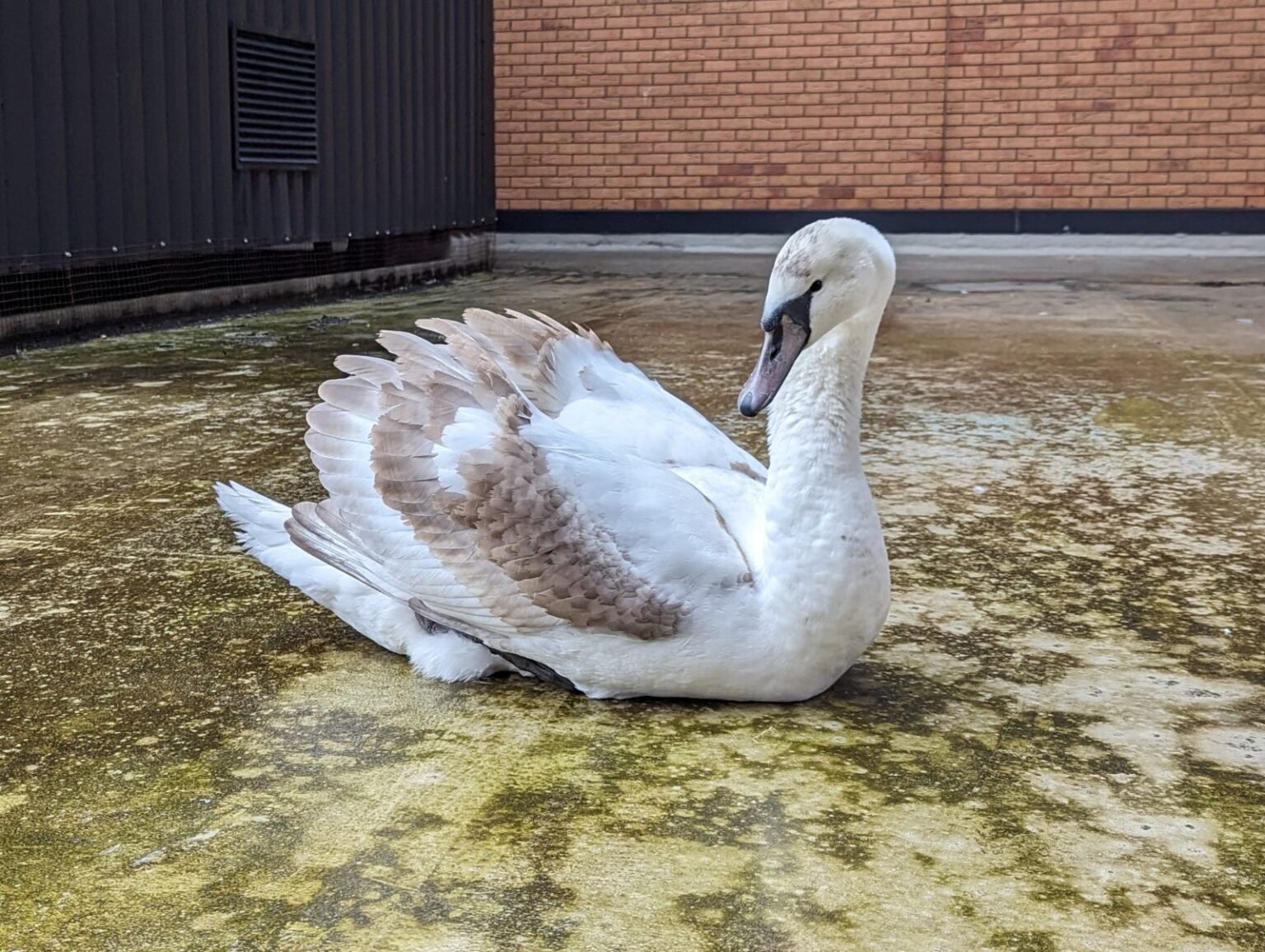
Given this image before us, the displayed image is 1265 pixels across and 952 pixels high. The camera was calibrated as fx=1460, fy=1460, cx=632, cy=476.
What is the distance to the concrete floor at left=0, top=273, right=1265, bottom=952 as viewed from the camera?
6.55 ft

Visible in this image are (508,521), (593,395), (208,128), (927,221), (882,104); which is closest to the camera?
(508,521)

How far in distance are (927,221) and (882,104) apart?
3.88 ft

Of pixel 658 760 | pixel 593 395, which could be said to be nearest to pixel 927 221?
pixel 593 395

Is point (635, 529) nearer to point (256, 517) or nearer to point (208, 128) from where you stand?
point (256, 517)

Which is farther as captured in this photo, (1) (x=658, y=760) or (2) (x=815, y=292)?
(2) (x=815, y=292)

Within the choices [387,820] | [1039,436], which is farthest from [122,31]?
[387,820]

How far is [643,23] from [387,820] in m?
12.9

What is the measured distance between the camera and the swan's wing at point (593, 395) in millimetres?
3041

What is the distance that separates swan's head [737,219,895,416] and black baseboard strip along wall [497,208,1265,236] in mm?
10943

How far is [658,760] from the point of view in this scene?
99.1 inches

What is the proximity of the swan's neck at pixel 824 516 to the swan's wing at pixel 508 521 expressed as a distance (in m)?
0.10

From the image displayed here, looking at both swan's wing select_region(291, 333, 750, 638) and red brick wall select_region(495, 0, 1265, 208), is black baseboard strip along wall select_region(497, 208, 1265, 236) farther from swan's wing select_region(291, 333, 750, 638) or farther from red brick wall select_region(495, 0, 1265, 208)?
swan's wing select_region(291, 333, 750, 638)

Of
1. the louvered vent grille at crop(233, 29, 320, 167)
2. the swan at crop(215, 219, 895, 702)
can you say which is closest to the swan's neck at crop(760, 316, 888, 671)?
the swan at crop(215, 219, 895, 702)

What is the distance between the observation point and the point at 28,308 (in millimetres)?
7281
